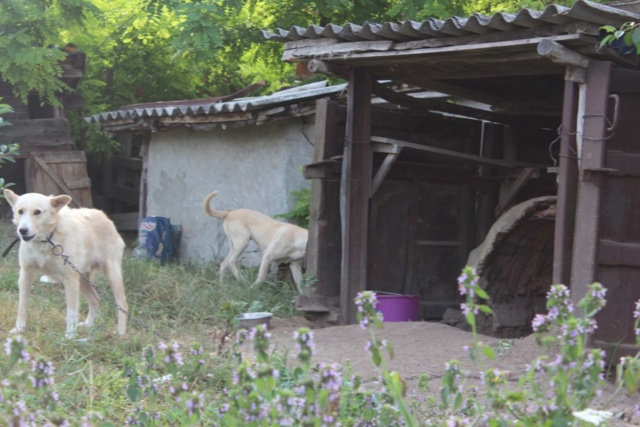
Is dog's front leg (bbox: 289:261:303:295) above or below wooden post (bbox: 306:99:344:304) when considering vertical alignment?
below

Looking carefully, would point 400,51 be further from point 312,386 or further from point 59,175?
point 59,175

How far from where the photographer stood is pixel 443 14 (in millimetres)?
12211

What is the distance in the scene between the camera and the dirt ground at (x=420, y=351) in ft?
20.3

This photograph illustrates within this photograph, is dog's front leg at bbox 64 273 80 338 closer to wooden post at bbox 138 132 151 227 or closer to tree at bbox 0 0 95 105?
tree at bbox 0 0 95 105

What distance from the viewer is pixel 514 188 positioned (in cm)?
938

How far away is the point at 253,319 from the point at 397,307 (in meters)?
1.50

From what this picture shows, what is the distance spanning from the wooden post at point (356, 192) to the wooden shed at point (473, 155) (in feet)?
0.04

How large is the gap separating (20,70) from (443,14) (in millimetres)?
5965

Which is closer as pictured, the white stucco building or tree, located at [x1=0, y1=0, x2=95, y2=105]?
the white stucco building

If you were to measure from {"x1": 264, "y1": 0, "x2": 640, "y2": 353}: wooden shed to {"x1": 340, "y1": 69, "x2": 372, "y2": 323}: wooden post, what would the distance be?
0.01 metres

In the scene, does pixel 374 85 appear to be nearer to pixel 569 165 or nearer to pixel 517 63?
pixel 517 63

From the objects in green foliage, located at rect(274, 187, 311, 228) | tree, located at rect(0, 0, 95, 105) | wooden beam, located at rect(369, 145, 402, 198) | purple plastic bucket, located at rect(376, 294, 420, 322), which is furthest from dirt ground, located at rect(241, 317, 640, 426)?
tree, located at rect(0, 0, 95, 105)

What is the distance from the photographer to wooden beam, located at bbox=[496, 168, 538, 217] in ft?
30.1

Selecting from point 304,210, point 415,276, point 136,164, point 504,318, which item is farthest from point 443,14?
point 136,164
